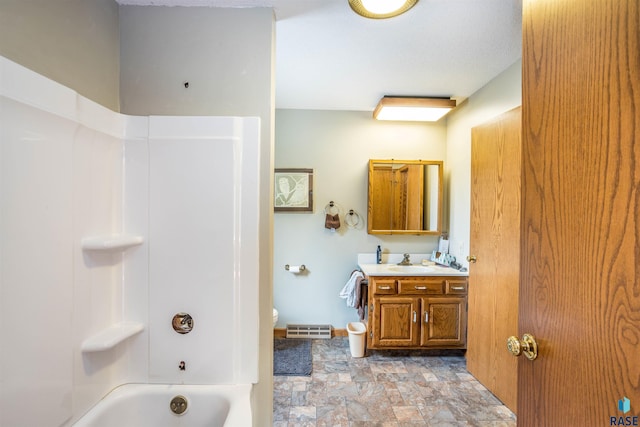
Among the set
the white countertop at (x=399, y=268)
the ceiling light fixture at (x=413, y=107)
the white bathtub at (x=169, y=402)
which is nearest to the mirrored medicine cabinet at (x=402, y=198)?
the white countertop at (x=399, y=268)

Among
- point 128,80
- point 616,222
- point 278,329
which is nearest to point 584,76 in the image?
point 616,222

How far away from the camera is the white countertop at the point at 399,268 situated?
8.07ft

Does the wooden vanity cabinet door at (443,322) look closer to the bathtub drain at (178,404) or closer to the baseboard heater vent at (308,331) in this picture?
the baseboard heater vent at (308,331)

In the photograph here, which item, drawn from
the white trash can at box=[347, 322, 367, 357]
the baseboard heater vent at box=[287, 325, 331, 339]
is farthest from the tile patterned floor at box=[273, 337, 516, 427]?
the baseboard heater vent at box=[287, 325, 331, 339]

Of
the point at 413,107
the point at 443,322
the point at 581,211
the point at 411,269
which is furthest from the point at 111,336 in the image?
the point at 413,107

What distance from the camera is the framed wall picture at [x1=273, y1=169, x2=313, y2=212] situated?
2914mm

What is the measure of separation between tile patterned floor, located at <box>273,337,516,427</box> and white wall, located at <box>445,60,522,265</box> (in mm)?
1061

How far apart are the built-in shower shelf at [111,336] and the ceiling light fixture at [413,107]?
2496 millimetres

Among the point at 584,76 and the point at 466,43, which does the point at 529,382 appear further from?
the point at 466,43

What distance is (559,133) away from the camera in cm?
69

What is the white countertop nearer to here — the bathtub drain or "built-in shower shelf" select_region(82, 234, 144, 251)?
the bathtub drain

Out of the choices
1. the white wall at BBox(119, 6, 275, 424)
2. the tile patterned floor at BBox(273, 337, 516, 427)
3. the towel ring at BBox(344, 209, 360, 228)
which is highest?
the white wall at BBox(119, 6, 275, 424)

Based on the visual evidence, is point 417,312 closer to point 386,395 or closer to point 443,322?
point 443,322

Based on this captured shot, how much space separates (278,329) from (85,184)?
7.61 feet
